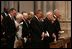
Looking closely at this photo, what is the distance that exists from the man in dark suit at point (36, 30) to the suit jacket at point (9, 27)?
316mm

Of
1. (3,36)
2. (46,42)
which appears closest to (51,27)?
(46,42)

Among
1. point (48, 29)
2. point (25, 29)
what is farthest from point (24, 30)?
point (48, 29)

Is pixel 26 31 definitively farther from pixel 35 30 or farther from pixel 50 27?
pixel 50 27

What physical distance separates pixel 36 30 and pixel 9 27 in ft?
1.47

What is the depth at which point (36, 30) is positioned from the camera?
389 centimetres

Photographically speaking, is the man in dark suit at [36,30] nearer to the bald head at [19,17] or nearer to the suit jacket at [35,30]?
the suit jacket at [35,30]

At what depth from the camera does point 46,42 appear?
159 inches

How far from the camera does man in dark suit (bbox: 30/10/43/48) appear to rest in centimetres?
381

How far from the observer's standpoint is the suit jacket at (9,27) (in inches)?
154

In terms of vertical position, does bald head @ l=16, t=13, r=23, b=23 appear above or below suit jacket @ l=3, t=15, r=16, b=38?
above

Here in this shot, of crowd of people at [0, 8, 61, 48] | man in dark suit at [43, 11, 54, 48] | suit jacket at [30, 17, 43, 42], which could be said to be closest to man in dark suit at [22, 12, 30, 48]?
crowd of people at [0, 8, 61, 48]

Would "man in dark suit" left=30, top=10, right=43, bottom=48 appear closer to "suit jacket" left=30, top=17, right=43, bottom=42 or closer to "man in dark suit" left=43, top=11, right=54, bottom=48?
"suit jacket" left=30, top=17, right=43, bottom=42

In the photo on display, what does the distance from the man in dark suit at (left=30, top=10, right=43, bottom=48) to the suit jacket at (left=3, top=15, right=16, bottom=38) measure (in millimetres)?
316

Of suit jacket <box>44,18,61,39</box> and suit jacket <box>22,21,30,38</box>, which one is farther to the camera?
suit jacket <box>44,18,61,39</box>
